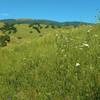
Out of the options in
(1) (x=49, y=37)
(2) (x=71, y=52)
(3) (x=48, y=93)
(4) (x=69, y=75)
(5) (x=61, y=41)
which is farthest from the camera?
(1) (x=49, y=37)

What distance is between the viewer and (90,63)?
12719 millimetres

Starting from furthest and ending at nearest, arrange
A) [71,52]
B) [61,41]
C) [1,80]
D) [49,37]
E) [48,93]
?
[49,37] < [61,41] < [71,52] < [1,80] < [48,93]

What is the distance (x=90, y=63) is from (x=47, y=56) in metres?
2.42

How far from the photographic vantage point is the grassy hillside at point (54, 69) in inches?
440

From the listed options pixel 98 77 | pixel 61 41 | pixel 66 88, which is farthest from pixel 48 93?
pixel 61 41

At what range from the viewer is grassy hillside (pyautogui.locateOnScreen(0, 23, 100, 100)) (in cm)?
1117

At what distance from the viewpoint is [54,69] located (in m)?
13.0

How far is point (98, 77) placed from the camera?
1136 centimetres

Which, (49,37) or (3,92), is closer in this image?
(3,92)

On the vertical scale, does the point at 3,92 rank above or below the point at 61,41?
below

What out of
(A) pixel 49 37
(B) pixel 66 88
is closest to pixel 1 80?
(B) pixel 66 88

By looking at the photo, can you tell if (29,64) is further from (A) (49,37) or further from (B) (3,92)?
(A) (49,37)

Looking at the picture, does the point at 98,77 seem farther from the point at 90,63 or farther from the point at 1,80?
the point at 1,80

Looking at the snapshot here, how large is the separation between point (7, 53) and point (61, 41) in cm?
264
